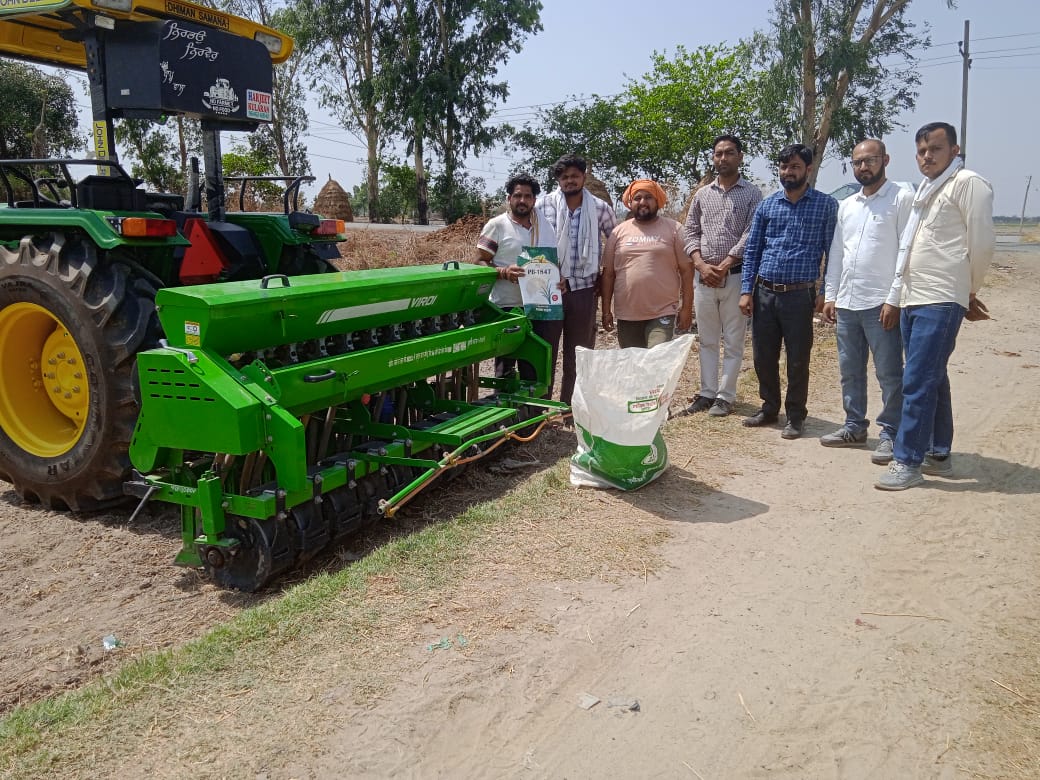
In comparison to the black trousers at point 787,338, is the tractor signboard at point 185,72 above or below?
above

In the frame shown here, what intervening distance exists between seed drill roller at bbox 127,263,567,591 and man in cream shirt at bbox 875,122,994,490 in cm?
207

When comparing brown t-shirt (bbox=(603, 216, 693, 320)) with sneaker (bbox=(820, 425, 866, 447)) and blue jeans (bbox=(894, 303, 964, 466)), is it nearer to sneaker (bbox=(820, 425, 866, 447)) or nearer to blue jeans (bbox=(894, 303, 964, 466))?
sneaker (bbox=(820, 425, 866, 447))

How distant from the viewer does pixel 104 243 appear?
391 centimetres

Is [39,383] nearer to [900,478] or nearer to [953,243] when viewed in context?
[900,478]

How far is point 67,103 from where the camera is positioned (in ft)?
82.8

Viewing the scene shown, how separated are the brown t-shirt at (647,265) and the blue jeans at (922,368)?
4.91ft

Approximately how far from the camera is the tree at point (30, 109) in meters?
23.6

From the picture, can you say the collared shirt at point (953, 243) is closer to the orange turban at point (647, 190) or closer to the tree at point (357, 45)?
the orange turban at point (647, 190)

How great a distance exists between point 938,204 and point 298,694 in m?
3.69

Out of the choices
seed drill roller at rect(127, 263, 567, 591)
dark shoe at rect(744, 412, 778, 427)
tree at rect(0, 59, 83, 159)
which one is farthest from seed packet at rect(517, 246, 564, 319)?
tree at rect(0, 59, 83, 159)

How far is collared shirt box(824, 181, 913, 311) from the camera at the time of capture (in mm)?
4660

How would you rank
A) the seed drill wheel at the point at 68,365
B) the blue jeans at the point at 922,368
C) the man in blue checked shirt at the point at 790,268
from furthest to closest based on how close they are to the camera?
the man in blue checked shirt at the point at 790,268
the blue jeans at the point at 922,368
the seed drill wheel at the point at 68,365

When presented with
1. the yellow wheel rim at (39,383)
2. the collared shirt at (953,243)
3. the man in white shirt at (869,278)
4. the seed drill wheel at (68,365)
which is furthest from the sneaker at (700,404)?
the yellow wheel rim at (39,383)

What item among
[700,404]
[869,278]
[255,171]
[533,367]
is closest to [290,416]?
[533,367]
